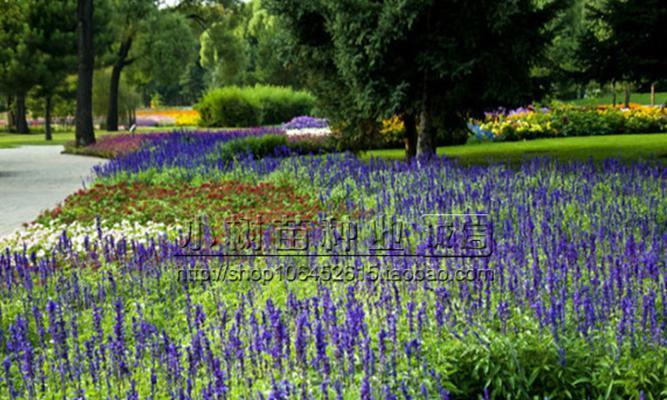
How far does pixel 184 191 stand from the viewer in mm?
11383

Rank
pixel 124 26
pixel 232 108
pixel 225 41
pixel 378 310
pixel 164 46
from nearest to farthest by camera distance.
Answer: pixel 378 310
pixel 232 108
pixel 124 26
pixel 164 46
pixel 225 41

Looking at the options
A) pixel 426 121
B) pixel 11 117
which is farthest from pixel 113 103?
pixel 426 121

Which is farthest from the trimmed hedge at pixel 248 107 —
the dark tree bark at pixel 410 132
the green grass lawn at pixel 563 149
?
the dark tree bark at pixel 410 132

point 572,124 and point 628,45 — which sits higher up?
point 628,45

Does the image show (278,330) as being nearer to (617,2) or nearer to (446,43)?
(446,43)

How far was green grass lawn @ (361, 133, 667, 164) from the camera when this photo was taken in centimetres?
1659

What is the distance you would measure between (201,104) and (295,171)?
2886 cm

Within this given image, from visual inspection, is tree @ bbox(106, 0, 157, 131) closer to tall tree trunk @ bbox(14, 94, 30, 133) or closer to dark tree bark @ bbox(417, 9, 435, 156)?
tall tree trunk @ bbox(14, 94, 30, 133)

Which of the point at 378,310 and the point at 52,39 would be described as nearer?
the point at 378,310

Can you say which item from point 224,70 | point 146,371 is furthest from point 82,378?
point 224,70

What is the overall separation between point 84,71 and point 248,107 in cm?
1319

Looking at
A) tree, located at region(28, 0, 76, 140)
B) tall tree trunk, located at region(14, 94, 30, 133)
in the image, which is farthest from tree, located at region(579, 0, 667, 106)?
tall tree trunk, located at region(14, 94, 30, 133)

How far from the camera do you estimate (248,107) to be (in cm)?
3850

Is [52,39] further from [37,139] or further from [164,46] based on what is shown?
[164,46]
